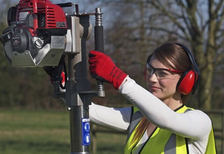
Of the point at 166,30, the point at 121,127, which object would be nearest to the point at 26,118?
the point at 166,30

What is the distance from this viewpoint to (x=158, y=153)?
2.78 metres

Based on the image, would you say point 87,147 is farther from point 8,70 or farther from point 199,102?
point 8,70

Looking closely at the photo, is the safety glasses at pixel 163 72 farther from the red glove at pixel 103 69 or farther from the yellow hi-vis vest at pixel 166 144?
the red glove at pixel 103 69

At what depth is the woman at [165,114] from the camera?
249 cm

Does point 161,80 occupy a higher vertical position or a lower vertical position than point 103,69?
lower

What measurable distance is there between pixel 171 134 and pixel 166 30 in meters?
7.96

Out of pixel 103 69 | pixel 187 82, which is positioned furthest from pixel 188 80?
pixel 103 69

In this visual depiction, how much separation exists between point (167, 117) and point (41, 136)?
12.2 metres

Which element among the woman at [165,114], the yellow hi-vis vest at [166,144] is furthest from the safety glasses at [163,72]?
the yellow hi-vis vest at [166,144]

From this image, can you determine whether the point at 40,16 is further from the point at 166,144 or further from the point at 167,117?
the point at 166,144

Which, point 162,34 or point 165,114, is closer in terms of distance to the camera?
point 165,114

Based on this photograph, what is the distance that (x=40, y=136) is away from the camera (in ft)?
47.4

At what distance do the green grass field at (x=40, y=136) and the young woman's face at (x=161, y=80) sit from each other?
7958 millimetres

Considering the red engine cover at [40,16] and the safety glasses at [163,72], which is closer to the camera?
the red engine cover at [40,16]
